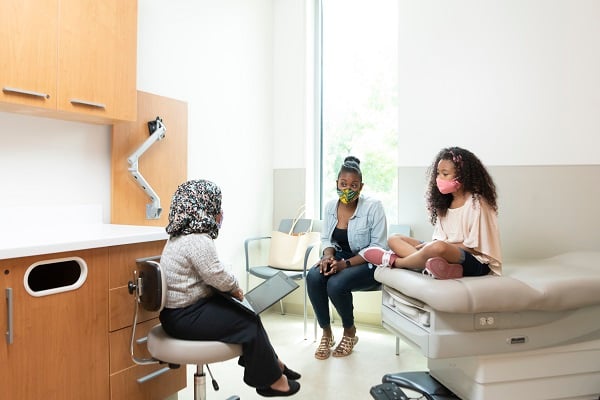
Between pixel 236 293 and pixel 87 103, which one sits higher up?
pixel 87 103

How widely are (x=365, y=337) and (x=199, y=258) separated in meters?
1.93

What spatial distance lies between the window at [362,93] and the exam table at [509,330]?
1718 mm

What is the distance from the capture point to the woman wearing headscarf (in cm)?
162

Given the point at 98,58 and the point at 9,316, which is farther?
the point at 98,58

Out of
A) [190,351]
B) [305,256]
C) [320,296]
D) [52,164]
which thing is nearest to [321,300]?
[320,296]

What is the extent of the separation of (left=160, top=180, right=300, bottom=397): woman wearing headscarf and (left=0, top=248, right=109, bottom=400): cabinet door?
1.04 feet

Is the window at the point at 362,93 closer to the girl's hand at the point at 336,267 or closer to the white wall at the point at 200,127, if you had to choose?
the white wall at the point at 200,127

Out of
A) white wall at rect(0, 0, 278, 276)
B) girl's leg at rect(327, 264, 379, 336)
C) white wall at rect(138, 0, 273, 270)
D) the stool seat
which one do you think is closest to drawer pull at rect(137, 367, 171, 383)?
the stool seat

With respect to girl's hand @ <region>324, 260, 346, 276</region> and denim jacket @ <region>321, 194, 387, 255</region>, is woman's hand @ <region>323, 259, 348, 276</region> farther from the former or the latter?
denim jacket @ <region>321, 194, 387, 255</region>

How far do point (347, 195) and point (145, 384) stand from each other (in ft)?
5.36

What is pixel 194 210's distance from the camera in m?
1.71

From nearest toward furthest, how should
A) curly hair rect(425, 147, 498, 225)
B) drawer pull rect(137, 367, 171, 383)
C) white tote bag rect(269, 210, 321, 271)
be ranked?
drawer pull rect(137, 367, 171, 383) < curly hair rect(425, 147, 498, 225) < white tote bag rect(269, 210, 321, 271)

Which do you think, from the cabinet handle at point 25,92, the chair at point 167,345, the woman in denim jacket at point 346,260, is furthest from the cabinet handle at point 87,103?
the woman in denim jacket at point 346,260

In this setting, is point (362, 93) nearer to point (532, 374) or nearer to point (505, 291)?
point (505, 291)
